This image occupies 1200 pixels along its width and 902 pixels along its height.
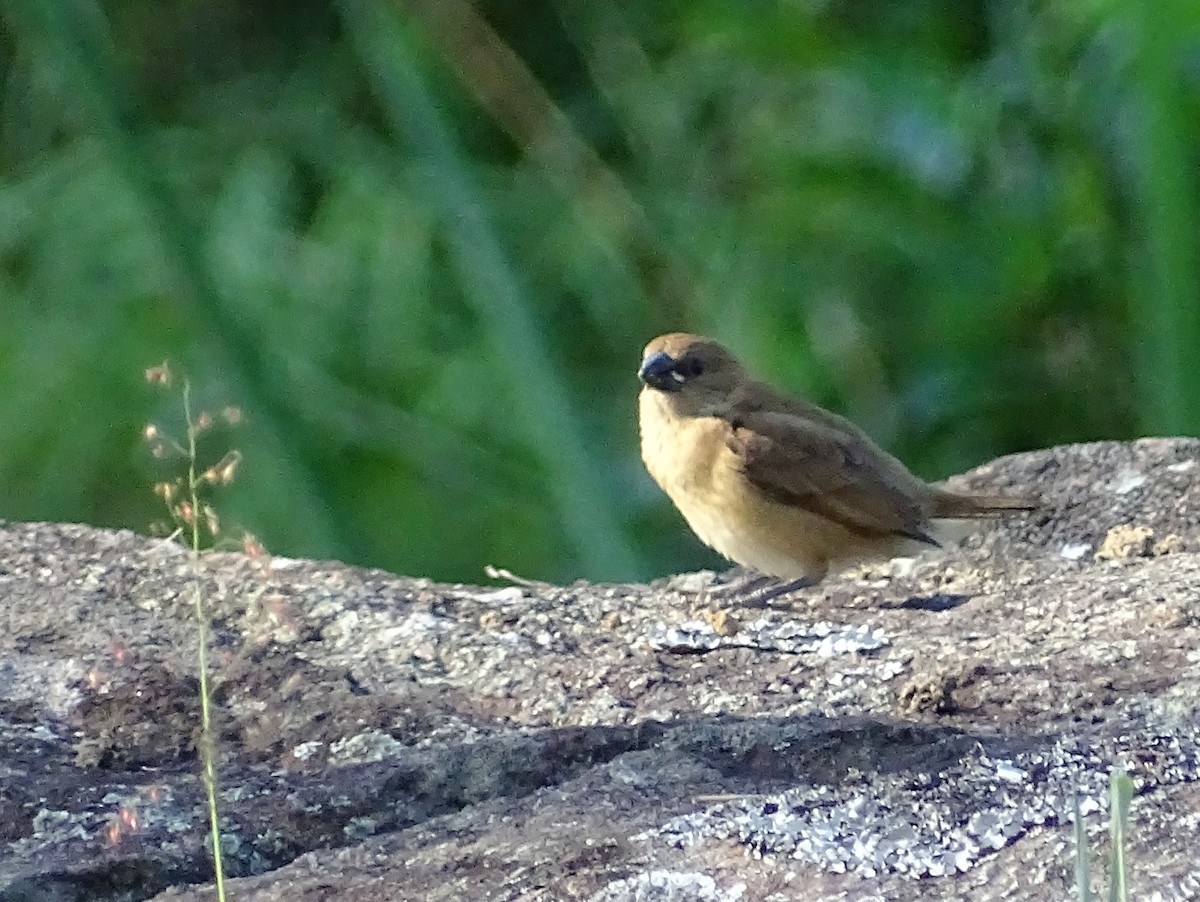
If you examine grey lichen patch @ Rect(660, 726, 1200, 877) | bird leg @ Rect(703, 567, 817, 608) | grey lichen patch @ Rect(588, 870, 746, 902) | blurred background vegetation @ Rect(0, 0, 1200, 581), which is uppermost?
blurred background vegetation @ Rect(0, 0, 1200, 581)

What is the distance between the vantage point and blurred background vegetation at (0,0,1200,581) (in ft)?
15.2

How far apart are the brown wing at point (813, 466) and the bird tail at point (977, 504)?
0.43 ft

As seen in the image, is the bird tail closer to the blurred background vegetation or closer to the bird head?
the blurred background vegetation

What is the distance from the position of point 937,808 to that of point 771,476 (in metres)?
2.07

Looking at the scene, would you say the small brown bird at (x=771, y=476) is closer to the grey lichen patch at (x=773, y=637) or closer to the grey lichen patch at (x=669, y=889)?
the grey lichen patch at (x=773, y=637)

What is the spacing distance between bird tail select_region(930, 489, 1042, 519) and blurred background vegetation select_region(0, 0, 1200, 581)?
481 mm

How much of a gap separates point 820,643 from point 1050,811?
863 mm

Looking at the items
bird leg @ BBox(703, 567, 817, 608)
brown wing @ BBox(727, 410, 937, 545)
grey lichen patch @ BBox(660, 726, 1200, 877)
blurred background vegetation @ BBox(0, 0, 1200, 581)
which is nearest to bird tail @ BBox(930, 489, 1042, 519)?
brown wing @ BBox(727, 410, 937, 545)

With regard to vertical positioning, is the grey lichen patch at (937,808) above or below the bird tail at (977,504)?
below

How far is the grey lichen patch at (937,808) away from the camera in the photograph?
202 centimetres

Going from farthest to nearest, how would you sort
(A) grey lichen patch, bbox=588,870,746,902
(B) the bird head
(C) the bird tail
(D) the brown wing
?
1. (B) the bird head
2. (D) the brown wing
3. (C) the bird tail
4. (A) grey lichen patch, bbox=588,870,746,902

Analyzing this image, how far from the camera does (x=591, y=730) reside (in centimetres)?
243

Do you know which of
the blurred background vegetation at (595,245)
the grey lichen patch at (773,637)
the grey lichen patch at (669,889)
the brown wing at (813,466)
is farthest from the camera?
the blurred background vegetation at (595,245)

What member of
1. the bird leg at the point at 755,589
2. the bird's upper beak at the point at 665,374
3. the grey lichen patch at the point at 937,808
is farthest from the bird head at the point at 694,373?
the grey lichen patch at the point at 937,808
